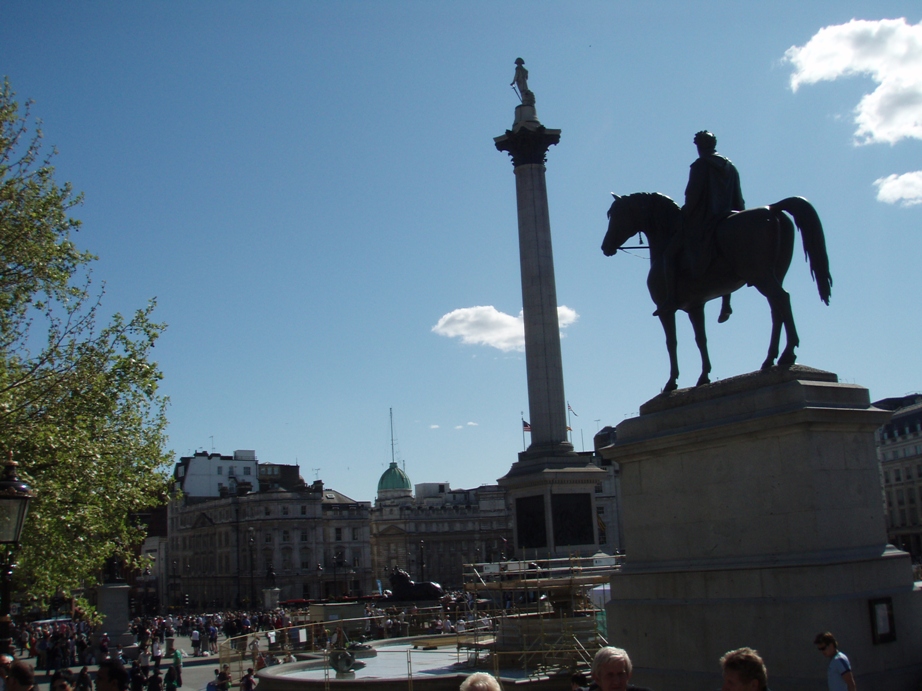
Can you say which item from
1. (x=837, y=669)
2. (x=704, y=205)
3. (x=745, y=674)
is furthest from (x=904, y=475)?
(x=745, y=674)

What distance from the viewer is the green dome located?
138000 mm

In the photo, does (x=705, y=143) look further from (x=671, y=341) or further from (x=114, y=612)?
(x=114, y=612)

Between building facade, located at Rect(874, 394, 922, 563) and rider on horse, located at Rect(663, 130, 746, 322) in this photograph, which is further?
building facade, located at Rect(874, 394, 922, 563)

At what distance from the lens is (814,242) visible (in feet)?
38.0

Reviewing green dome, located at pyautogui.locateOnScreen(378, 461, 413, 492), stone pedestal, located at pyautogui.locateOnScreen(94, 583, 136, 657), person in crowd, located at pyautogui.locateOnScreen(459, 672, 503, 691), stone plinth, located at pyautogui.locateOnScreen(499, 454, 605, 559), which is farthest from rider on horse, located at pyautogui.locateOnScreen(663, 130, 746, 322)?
green dome, located at pyautogui.locateOnScreen(378, 461, 413, 492)

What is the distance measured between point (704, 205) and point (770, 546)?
458 cm

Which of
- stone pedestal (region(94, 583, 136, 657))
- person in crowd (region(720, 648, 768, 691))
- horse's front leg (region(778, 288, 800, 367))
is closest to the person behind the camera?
person in crowd (region(720, 648, 768, 691))

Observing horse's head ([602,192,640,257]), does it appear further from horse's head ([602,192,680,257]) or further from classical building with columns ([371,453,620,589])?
classical building with columns ([371,453,620,589])

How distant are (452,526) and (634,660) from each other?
373ft

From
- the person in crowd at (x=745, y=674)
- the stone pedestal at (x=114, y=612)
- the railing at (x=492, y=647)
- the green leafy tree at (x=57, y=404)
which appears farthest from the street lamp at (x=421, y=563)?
the person in crowd at (x=745, y=674)

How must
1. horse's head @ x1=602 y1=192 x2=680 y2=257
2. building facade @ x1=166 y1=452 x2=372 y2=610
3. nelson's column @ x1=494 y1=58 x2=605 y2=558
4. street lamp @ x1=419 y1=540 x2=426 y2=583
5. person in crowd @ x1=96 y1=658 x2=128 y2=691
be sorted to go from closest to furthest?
person in crowd @ x1=96 y1=658 x2=128 y2=691 → horse's head @ x1=602 y1=192 x2=680 y2=257 → nelson's column @ x1=494 y1=58 x2=605 y2=558 → street lamp @ x1=419 y1=540 x2=426 y2=583 → building facade @ x1=166 y1=452 x2=372 y2=610

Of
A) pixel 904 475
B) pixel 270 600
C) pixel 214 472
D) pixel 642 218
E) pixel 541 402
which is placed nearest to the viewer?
pixel 642 218

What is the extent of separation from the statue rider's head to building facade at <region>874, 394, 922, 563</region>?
8676 centimetres

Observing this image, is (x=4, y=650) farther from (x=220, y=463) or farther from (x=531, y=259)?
(x=220, y=463)
